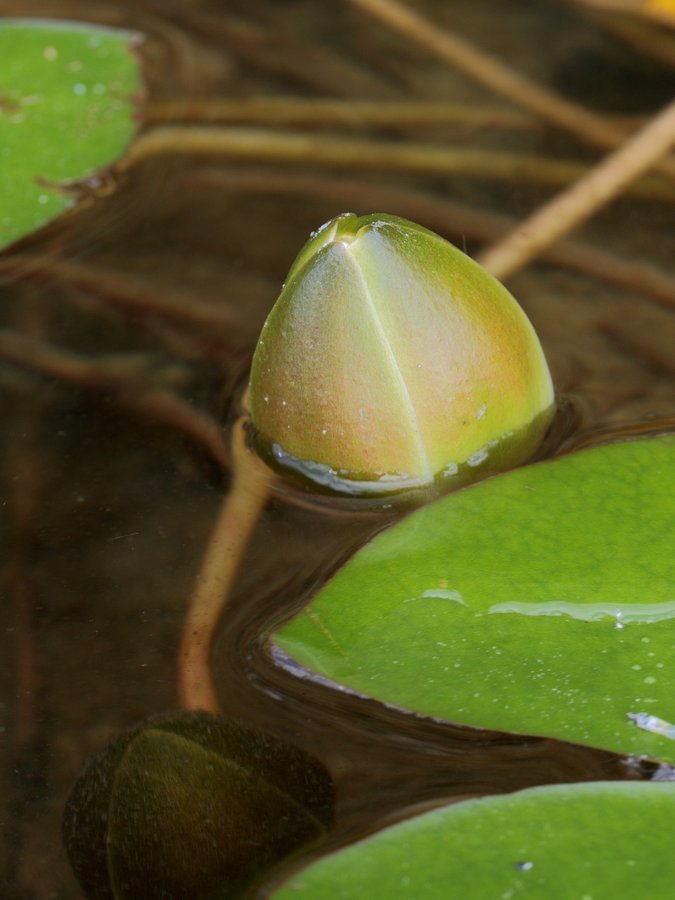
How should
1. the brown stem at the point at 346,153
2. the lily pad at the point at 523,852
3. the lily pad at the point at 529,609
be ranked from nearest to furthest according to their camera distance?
the lily pad at the point at 523,852 → the lily pad at the point at 529,609 → the brown stem at the point at 346,153

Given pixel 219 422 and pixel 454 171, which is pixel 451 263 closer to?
pixel 219 422

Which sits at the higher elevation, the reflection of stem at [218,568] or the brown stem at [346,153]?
the brown stem at [346,153]

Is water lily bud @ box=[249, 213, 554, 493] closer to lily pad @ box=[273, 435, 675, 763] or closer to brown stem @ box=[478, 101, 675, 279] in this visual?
lily pad @ box=[273, 435, 675, 763]

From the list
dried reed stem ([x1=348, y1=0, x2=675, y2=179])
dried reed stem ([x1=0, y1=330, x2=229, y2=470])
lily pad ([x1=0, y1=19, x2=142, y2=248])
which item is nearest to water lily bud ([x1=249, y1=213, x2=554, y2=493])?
dried reed stem ([x1=0, y1=330, x2=229, y2=470])

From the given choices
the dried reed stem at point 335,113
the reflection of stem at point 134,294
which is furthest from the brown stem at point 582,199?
the reflection of stem at point 134,294

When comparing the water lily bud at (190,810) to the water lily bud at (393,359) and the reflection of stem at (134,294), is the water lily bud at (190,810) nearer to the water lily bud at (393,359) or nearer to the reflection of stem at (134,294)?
the water lily bud at (393,359)

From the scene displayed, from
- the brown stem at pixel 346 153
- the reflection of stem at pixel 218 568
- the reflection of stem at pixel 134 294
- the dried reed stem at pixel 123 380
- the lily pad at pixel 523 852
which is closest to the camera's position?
the lily pad at pixel 523 852

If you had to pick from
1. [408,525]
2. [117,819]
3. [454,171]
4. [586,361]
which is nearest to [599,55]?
[454,171]

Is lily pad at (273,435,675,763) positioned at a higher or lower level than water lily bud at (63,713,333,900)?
higher

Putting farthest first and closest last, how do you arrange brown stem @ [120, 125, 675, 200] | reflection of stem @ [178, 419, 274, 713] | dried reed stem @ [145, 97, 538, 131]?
1. dried reed stem @ [145, 97, 538, 131]
2. brown stem @ [120, 125, 675, 200]
3. reflection of stem @ [178, 419, 274, 713]
